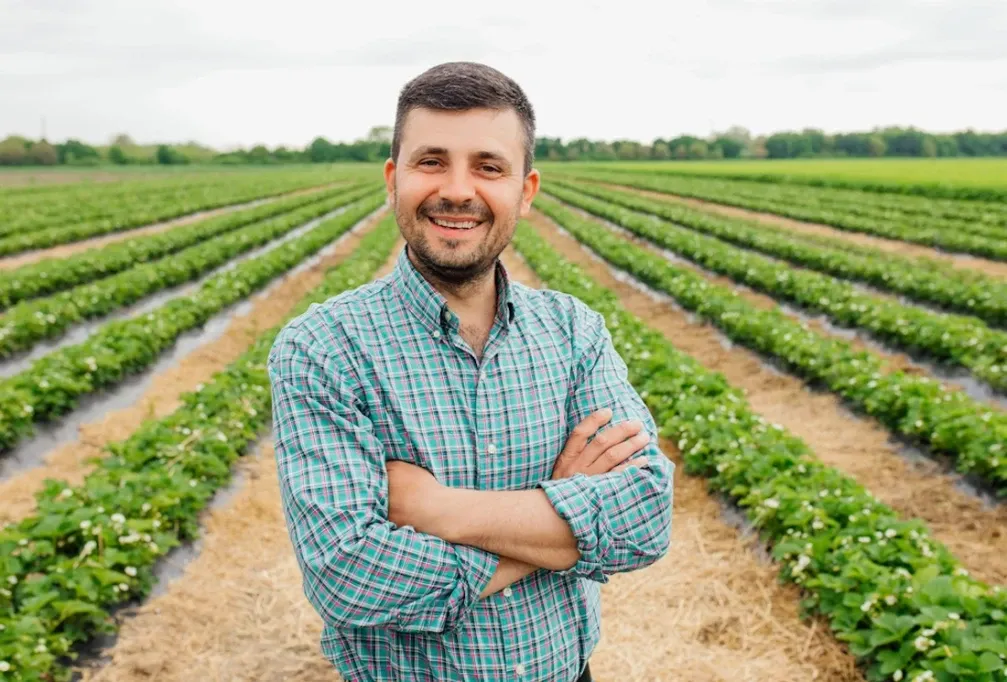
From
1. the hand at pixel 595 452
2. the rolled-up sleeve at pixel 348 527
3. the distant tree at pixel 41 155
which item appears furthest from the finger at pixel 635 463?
the distant tree at pixel 41 155

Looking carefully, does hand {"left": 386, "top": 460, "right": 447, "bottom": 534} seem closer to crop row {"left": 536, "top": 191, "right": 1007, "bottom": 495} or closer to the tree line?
crop row {"left": 536, "top": 191, "right": 1007, "bottom": 495}

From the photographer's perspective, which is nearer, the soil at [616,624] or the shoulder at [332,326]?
the shoulder at [332,326]

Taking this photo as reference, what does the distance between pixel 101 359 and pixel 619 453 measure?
786 cm

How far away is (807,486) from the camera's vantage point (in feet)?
17.2

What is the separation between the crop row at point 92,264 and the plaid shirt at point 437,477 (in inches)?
504

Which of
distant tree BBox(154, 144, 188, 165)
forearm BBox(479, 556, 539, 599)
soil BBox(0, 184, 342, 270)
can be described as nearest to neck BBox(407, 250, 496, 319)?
forearm BBox(479, 556, 539, 599)

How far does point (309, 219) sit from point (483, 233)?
87.6 ft

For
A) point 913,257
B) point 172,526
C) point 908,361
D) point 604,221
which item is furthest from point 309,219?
point 172,526

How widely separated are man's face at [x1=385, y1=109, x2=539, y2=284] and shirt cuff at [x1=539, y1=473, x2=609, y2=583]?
546 mm

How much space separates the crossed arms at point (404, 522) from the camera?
161 centimetres

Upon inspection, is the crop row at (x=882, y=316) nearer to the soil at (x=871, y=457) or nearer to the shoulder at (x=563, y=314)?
the soil at (x=871, y=457)

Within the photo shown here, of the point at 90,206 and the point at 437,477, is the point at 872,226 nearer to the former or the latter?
the point at 437,477

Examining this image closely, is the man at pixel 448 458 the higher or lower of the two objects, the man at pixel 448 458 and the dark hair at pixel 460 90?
the lower

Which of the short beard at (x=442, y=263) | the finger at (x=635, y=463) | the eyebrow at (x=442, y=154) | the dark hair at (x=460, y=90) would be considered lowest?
the finger at (x=635, y=463)
